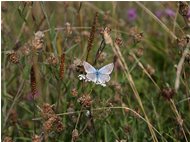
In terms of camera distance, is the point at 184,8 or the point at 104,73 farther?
the point at 184,8

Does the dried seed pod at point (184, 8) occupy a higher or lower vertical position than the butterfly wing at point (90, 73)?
higher

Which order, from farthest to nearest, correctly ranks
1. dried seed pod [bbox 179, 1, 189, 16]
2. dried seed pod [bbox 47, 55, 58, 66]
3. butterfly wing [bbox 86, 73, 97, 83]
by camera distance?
dried seed pod [bbox 179, 1, 189, 16] → dried seed pod [bbox 47, 55, 58, 66] → butterfly wing [bbox 86, 73, 97, 83]

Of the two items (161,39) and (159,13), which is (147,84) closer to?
(161,39)

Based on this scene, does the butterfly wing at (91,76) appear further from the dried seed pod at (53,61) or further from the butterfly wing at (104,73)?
the dried seed pod at (53,61)

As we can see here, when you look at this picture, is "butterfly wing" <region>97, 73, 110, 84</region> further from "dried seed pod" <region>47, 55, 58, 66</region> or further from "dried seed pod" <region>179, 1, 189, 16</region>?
"dried seed pod" <region>179, 1, 189, 16</region>

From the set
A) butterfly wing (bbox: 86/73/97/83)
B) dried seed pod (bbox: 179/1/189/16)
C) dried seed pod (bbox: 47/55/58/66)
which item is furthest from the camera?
dried seed pod (bbox: 179/1/189/16)

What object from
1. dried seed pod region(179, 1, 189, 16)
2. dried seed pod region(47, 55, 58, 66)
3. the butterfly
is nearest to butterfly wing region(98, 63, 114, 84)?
the butterfly

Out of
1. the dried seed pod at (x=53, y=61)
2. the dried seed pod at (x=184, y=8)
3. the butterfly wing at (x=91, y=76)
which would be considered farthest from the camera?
the dried seed pod at (x=184, y=8)

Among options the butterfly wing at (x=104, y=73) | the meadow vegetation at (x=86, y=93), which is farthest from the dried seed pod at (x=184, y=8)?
the butterfly wing at (x=104, y=73)

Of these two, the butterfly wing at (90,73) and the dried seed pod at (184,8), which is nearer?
the butterfly wing at (90,73)

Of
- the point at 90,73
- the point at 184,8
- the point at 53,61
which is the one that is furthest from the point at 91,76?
the point at 184,8

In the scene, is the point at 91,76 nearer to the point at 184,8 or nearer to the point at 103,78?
the point at 103,78

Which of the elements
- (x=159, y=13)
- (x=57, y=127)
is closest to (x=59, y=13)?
(x=159, y=13)
